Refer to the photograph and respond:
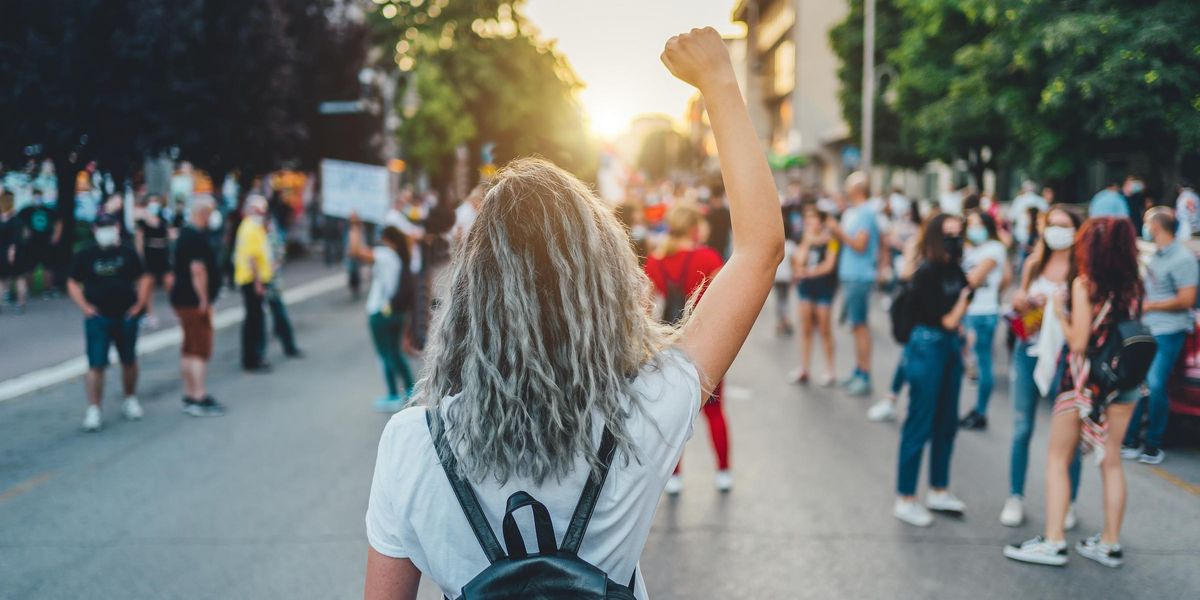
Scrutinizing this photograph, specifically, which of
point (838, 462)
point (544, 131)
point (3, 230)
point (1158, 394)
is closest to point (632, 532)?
point (838, 462)

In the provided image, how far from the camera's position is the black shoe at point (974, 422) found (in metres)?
7.58

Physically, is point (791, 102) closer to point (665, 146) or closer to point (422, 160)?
point (422, 160)

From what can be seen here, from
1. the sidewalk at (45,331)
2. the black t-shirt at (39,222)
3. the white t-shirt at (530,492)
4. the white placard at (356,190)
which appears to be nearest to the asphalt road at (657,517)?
the sidewalk at (45,331)

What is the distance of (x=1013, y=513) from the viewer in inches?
209

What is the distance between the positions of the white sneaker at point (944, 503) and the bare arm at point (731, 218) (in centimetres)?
434

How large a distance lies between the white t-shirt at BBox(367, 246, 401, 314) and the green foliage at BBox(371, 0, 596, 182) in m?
27.2

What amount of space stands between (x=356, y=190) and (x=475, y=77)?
21397 mm

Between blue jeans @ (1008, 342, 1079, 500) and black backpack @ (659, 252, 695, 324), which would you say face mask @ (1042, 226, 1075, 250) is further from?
black backpack @ (659, 252, 695, 324)

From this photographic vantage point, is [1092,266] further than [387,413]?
No

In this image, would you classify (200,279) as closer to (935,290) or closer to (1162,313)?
(935,290)

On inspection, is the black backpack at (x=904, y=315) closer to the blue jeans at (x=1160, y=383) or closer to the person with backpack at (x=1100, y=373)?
the person with backpack at (x=1100, y=373)

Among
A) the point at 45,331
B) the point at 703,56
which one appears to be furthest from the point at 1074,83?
the point at 45,331

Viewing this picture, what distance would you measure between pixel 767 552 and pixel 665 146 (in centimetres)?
15326

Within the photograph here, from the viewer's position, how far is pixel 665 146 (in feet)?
511
